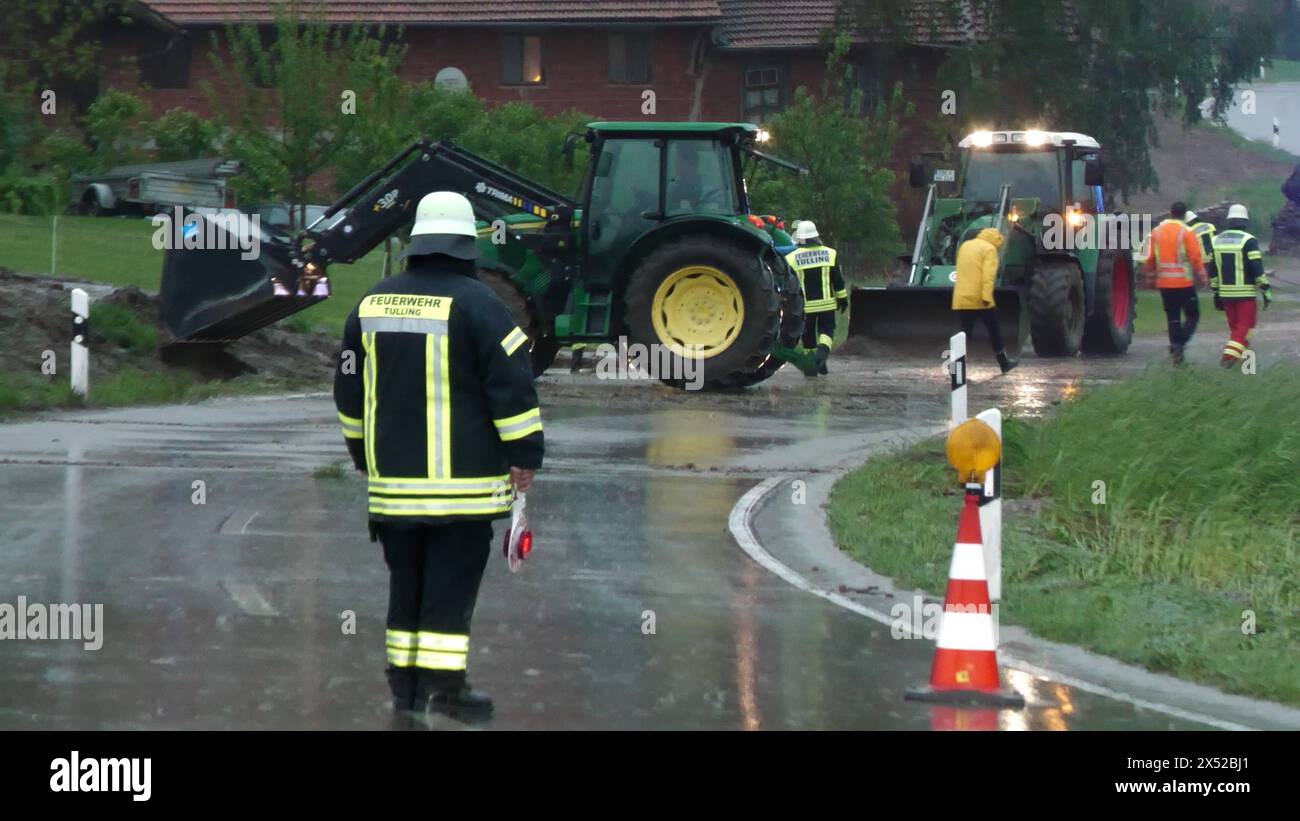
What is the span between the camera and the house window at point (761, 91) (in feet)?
167

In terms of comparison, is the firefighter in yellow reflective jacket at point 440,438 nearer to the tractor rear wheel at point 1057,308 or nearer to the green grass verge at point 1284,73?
the tractor rear wheel at point 1057,308

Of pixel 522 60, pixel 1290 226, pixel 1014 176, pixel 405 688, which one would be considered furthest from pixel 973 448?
pixel 1290 226

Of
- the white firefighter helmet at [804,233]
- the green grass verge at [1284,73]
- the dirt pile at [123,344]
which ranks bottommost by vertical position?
the dirt pile at [123,344]

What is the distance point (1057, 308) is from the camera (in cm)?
2533

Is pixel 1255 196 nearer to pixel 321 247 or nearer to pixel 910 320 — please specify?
pixel 910 320

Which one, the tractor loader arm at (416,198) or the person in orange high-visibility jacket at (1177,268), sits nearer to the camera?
the tractor loader arm at (416,198)

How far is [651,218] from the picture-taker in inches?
778

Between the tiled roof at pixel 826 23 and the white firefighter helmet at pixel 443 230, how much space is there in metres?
40.9

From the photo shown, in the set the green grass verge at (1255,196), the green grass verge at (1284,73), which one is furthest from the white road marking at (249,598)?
the green grass verge at (1284,73)

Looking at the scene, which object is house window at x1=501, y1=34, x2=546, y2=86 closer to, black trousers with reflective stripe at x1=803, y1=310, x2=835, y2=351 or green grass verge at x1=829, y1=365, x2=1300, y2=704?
black trousers with reflective stripe at x1=803, y1=310, x2=835, y2=351

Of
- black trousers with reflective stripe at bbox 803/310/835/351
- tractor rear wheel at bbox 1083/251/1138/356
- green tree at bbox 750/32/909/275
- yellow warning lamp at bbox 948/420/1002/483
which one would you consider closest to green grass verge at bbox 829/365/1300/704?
yellow warning lamp at bbox 948/420/1002/483

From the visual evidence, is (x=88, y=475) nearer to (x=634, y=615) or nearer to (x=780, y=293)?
(x=634, y=615)

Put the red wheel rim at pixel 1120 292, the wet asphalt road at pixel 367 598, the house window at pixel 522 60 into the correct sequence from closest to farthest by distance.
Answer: the wet asphalt road at pixel 367 598
the red wheel rim at pixel 1120 292
the house window at pixel 522 60

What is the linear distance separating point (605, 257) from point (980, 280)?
4659 millimetres
